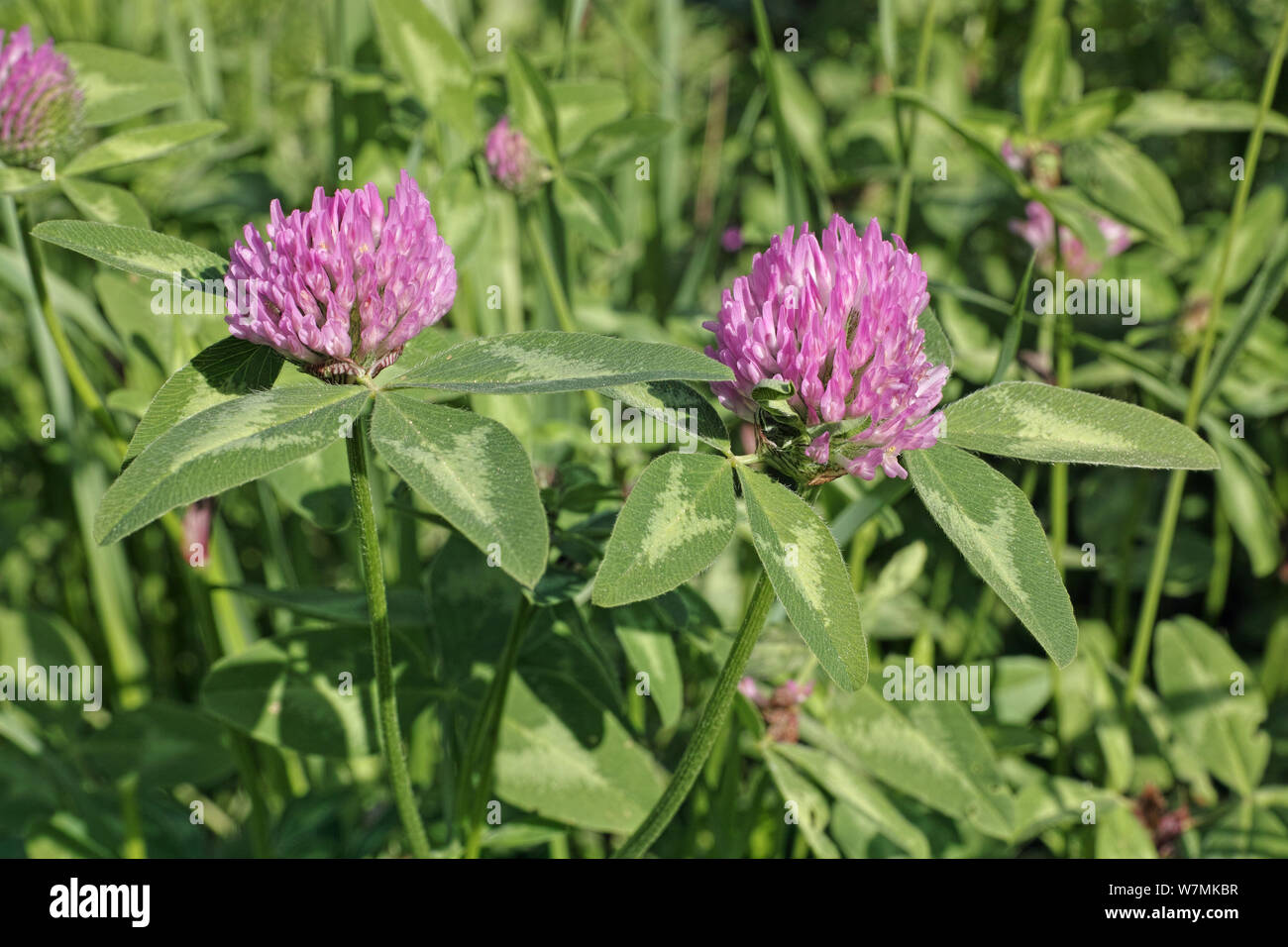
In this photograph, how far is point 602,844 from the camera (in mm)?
1691

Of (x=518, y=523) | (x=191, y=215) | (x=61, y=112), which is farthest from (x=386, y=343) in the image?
(x=191, y=215)

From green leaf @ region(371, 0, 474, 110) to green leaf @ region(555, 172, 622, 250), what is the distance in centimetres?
19

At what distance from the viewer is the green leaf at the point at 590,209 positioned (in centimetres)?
161

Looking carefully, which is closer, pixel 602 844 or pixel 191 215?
pixel 602 844

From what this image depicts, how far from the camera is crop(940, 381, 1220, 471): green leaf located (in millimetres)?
916

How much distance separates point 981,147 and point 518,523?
2.86 feet

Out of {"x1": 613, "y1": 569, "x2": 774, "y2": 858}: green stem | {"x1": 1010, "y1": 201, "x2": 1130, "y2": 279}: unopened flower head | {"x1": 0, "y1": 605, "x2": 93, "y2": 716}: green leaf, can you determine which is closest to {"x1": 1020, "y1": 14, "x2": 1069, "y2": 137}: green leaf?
{"x1": 1010, "y1": 201, "x2": 1130, "y2": 279}: unopened flower head

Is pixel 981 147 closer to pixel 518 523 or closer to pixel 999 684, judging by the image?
pixel 999 684

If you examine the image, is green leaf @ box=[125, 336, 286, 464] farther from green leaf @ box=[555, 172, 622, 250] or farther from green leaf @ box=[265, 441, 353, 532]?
green leaf @ box=[555, 172, 622, 250]

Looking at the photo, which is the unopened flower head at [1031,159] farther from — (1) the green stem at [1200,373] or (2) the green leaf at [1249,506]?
(2) the green leaf at [1249,506]

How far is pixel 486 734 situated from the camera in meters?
1.21

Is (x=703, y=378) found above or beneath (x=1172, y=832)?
above

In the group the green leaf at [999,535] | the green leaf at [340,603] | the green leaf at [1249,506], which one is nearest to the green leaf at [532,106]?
the green leaf at [340,603]
